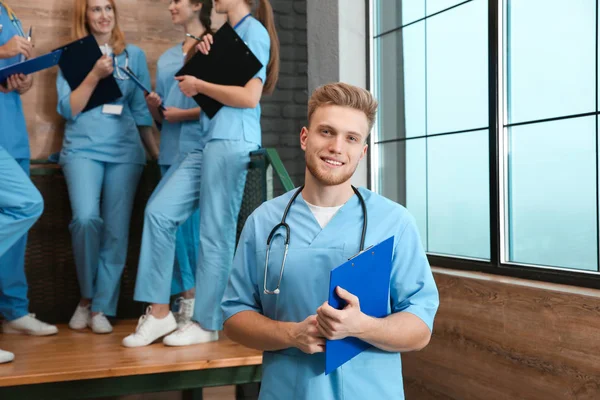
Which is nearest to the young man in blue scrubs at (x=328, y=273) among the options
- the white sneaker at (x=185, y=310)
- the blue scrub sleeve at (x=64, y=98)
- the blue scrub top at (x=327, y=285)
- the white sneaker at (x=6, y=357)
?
the blue scrub top at (x=327, y=285)

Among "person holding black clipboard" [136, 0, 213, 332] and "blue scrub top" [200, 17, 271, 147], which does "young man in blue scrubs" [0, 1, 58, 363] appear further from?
"blue scrub top" [200, 17, 271, 147]

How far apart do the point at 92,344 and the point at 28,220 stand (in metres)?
0.58

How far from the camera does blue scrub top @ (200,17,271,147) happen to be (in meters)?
2.73

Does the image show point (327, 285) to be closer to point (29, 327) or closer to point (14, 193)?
point (14, 193)

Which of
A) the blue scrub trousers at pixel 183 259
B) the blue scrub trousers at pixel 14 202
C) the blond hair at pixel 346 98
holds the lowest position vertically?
the blue scrub trousers at pixel 183 259

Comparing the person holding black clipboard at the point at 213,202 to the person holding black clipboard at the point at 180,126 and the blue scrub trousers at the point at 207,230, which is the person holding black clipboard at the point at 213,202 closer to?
the blue scrub trousers at the point at 207,230

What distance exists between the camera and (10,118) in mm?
2953

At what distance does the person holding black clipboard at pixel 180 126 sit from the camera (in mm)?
2990

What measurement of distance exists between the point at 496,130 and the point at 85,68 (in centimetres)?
182

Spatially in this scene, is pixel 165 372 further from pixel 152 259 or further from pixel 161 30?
pixel 161 30

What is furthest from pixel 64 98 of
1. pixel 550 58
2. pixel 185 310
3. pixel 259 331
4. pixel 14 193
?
pixel 259 331

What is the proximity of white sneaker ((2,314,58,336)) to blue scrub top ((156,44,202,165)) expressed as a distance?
0.88m

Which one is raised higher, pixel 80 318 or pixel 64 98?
pixel 64 98

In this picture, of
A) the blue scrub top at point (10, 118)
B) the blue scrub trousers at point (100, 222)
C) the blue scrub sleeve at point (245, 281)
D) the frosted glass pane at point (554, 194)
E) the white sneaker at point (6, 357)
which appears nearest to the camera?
the blue scrub sleeve at point (245, 281)
